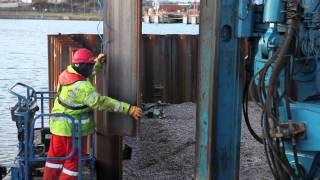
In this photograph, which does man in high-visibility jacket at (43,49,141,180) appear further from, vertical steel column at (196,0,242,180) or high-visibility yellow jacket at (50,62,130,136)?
vertical steel column at (196,0,242,180)

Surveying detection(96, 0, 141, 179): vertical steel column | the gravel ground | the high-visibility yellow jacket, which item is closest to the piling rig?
detection(96, 0, 141, 179): vertical steel column

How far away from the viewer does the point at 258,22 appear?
14.6 feet

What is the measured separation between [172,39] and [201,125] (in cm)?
1042

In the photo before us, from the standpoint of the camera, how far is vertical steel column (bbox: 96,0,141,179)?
586 cm

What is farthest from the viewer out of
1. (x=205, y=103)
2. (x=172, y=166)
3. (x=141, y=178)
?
(x=172, y=166)

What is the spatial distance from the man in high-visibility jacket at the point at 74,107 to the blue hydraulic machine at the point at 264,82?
142cm

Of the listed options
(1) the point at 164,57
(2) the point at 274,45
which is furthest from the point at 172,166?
(1) the point at 164,57

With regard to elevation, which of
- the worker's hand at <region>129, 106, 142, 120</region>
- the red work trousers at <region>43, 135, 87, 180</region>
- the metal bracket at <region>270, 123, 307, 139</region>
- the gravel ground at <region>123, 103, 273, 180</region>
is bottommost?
the gravel ground at <region>123, 103, 273, 180</region>

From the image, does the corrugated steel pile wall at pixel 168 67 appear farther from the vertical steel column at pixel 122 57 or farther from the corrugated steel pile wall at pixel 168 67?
the vertical steel column at pixel 122 57

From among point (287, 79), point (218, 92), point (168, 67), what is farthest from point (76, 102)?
point (168, 67)

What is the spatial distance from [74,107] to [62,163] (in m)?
0.68

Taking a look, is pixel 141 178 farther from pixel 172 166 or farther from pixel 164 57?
pixel 164 57

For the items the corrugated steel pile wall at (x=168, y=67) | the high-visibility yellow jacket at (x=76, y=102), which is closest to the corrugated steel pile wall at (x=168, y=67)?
the corrugated steel pile wall at (x=168, y=67)

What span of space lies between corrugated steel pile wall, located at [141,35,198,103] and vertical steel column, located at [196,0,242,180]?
10.1 meters
